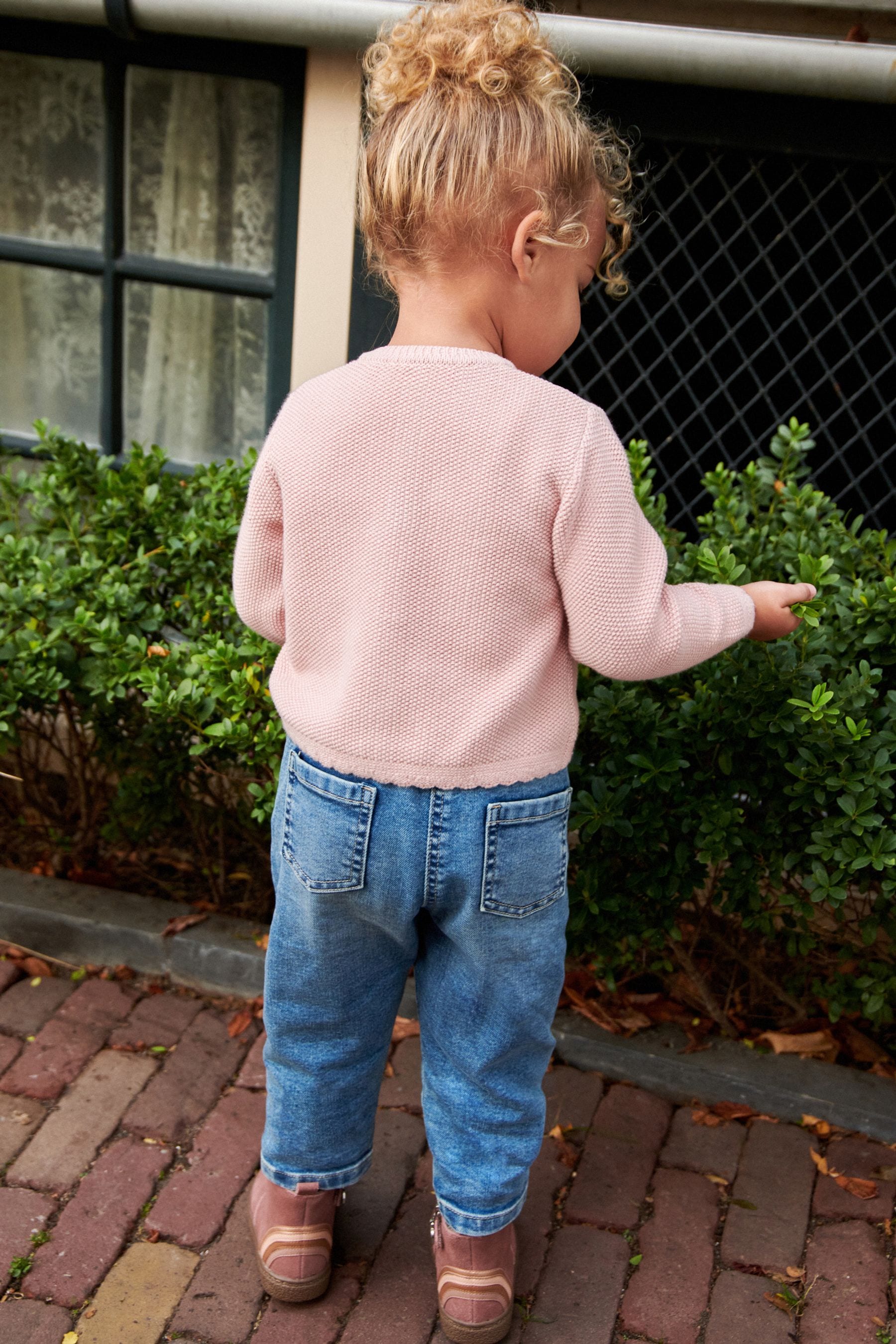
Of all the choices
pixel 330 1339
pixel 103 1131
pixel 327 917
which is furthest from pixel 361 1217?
pixel 327 917

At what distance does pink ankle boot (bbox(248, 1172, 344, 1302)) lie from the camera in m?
2.12

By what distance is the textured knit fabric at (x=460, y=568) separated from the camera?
5.23ft

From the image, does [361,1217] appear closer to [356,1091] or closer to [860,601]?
[356,1091]

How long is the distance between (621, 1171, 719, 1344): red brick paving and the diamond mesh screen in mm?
1708

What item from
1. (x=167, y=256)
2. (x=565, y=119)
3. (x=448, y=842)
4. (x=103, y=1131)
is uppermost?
(x=565, y=119)

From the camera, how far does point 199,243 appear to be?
382 centimetres

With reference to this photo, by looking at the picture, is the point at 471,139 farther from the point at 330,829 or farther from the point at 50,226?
the point at 50,226

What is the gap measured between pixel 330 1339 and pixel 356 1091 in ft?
1.42

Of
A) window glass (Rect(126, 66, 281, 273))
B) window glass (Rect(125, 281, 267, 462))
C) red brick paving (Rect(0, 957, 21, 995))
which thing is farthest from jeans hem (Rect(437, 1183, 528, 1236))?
window glass (Rect(126, 66, 281, 273))

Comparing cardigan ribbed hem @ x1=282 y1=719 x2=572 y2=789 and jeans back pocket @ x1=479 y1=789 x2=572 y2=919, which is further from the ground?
cardigan ribbed hem @ x1=282 y1=719 x2=572 y2=789

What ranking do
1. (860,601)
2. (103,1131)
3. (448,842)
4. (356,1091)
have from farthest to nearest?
(103,1131) → (860,601) → (356,1091) → (448,842)

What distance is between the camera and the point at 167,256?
387 cm

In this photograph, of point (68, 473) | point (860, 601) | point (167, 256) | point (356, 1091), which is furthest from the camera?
point (167, 256)

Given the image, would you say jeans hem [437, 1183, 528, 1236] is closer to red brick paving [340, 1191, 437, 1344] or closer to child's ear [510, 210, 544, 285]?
red brick paving [340, 1191, 437, 1344]
